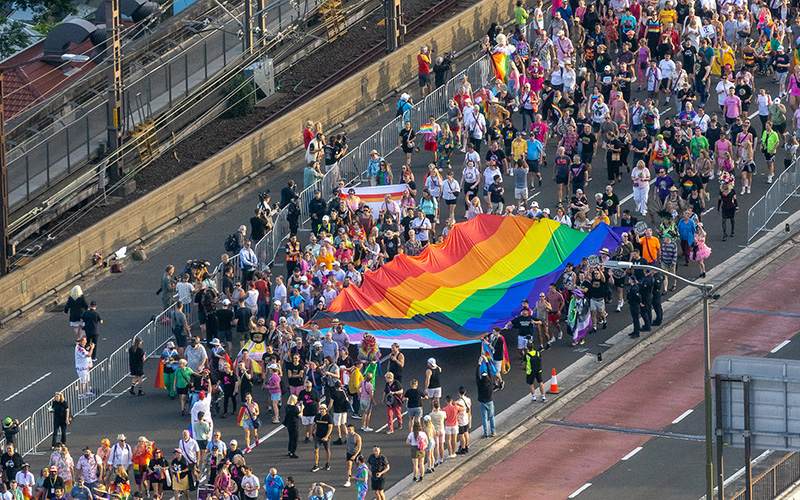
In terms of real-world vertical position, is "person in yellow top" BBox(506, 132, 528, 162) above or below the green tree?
below

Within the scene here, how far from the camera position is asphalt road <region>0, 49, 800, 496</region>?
39.0m

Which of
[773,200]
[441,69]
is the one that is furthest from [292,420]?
[441,69]

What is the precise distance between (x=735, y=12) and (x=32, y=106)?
21.9 metres

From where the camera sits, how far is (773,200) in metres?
48.2

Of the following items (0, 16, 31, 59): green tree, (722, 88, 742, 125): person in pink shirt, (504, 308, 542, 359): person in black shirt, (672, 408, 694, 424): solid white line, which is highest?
(0, 16, 31, 59): green tree

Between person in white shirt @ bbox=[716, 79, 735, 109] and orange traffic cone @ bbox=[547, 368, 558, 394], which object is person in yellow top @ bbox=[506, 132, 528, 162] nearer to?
person in white shirt @ bbox=[716, 79, 735, 109]

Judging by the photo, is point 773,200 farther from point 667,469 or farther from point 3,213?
point 3,213

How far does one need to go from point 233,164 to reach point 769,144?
15217 mm

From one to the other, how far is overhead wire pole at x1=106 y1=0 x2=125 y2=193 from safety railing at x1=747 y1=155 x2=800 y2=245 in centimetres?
1821

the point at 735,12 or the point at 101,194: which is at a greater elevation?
the point at 735,12

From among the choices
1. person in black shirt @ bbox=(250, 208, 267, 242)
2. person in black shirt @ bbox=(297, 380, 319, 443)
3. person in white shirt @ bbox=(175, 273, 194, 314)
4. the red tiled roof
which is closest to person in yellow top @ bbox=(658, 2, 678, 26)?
person in black shirt @ bbox=(250, 208, 267, 242)

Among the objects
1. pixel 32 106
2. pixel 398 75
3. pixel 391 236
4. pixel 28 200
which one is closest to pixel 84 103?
pixel 32 106

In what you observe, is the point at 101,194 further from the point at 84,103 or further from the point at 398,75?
the point at 398,75

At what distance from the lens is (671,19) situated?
5462 cm
